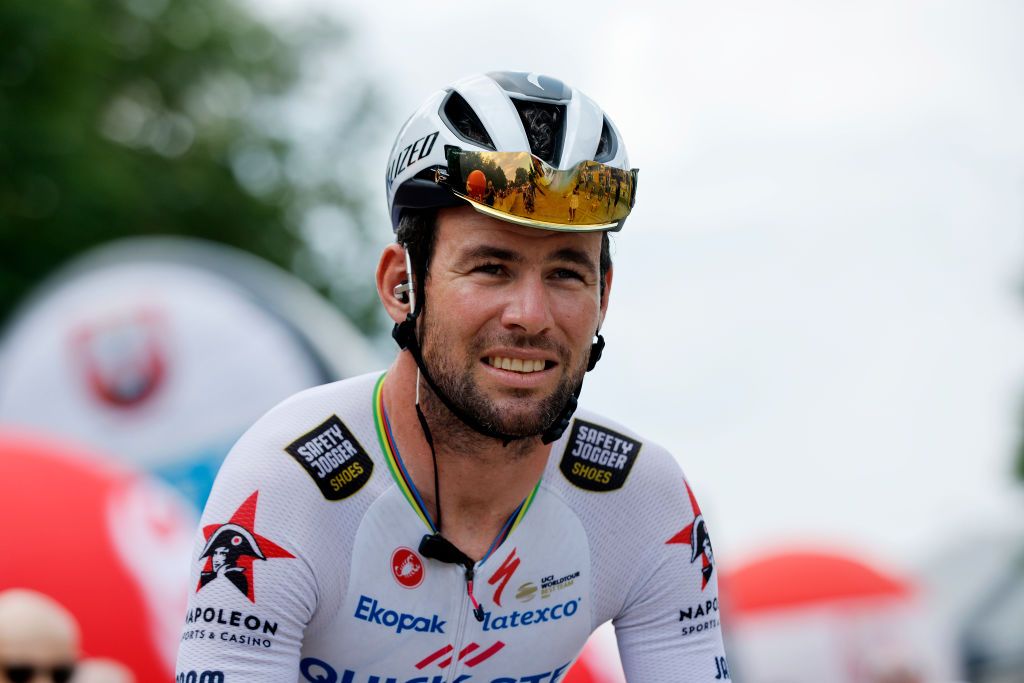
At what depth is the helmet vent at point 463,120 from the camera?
3410 mm

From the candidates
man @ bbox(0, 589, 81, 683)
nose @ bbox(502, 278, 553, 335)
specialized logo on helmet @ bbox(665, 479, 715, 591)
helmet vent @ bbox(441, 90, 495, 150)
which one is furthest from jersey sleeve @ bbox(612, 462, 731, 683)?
man @ bbox(0, 589, 81, 683)

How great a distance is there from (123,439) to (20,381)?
4.10 ft

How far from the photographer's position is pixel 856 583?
16.2 m

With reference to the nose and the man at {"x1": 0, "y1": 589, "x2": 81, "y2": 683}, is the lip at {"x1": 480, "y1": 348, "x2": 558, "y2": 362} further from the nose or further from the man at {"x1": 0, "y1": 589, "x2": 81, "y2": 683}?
the man at {"x1": 0, "y1": 589, "x2": 81, "y2": 683}

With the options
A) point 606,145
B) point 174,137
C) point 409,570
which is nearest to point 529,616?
point 409,570

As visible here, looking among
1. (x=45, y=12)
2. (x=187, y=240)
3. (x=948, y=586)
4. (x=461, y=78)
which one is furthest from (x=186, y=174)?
(x=461, y=78)

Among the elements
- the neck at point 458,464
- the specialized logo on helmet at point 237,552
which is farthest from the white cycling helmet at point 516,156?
the specialized logo on helmet at point 237,552

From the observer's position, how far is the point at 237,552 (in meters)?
3.19

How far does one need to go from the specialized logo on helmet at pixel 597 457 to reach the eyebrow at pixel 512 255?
0.58 m

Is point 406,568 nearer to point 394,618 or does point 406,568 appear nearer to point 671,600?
point 394,618

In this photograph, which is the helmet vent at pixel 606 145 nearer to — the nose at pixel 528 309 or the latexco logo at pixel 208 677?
the nose at pixel 528 309

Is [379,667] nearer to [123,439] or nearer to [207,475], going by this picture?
[207,475]

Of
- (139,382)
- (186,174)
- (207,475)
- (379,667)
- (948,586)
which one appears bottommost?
(379,667)

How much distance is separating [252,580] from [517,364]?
796 mm
